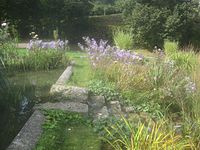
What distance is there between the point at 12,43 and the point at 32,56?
26.3 inches

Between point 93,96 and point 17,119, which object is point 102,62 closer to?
point 93,96

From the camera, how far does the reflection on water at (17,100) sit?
549cm

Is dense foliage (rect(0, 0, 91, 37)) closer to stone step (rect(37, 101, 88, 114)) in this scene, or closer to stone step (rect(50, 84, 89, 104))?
stone step (rect(50, 84, 89, 104))

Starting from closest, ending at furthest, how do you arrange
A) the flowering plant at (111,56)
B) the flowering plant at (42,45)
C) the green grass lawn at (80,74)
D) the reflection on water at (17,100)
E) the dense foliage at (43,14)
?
the reflection on water at (17,100) → the green grass lawn at (80,74) → the flowering plant at (111,56) → the flowering plant at (42,45) → the dense foliage at (43,14)

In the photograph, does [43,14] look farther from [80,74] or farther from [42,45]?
[80,74]

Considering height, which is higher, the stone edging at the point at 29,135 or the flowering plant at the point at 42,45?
the flowering plant at the point at 42,45

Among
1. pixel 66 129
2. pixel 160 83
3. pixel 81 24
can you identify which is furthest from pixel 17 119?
pixel 81 24

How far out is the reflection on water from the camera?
5.49 m

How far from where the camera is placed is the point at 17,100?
6.60 m

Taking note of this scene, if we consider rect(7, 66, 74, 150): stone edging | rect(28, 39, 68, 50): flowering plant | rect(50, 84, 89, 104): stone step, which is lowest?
rect(50, 84, 89, 104): stone step

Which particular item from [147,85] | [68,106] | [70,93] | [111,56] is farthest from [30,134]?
[111,56]

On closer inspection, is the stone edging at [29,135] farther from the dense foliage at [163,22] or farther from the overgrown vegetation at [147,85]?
the dense foliage at [163,22]

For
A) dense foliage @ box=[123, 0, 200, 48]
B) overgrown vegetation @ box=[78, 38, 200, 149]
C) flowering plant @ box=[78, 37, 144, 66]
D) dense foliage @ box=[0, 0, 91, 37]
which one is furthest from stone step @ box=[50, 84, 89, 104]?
dense foliage @ box=[0, 0, 91, 37]

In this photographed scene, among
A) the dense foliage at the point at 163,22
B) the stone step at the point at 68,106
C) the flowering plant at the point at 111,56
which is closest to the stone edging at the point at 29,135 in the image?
the stone step at the point at 68,106
